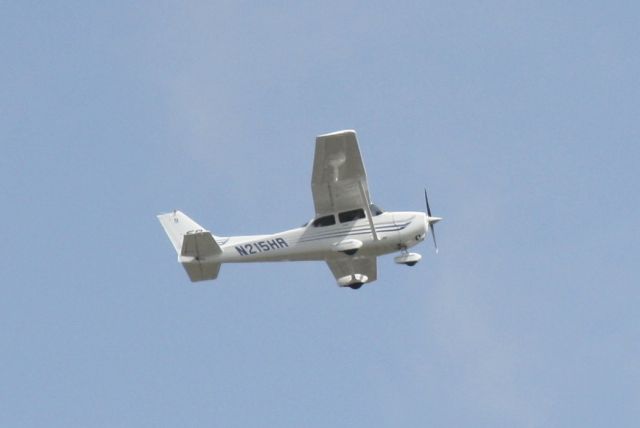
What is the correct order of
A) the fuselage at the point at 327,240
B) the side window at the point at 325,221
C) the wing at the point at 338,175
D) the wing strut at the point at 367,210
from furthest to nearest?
the side window at the point at 325,221 → the fuselage at the point at 327,240 → the wing strut at the point at 367,210 → the wing at the point at 338,175

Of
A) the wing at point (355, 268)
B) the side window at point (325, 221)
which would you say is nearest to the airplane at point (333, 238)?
the side window at point (325, 221)

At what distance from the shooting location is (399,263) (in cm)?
3061

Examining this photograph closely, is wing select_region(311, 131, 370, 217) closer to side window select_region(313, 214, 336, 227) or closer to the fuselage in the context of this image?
side window select_region(313, 214, 336, 227)

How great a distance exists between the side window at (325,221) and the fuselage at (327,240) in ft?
0.19

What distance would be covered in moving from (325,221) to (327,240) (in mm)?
516

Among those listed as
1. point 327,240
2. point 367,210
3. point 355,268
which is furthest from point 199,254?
point 355,268

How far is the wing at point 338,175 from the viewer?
94.9 ft

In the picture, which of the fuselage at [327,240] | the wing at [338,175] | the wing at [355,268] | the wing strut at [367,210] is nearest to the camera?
the wing at [338,175]

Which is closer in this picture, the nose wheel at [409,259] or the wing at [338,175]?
the wing at [338,175]

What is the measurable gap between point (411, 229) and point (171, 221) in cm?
696

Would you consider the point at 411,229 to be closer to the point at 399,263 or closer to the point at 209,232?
the point at 399,263

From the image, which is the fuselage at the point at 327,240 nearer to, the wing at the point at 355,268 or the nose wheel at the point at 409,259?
the nose wheel at the point at 409,259

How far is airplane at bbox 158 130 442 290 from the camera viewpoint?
99.9ft

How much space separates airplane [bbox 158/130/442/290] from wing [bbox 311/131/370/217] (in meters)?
0.02
